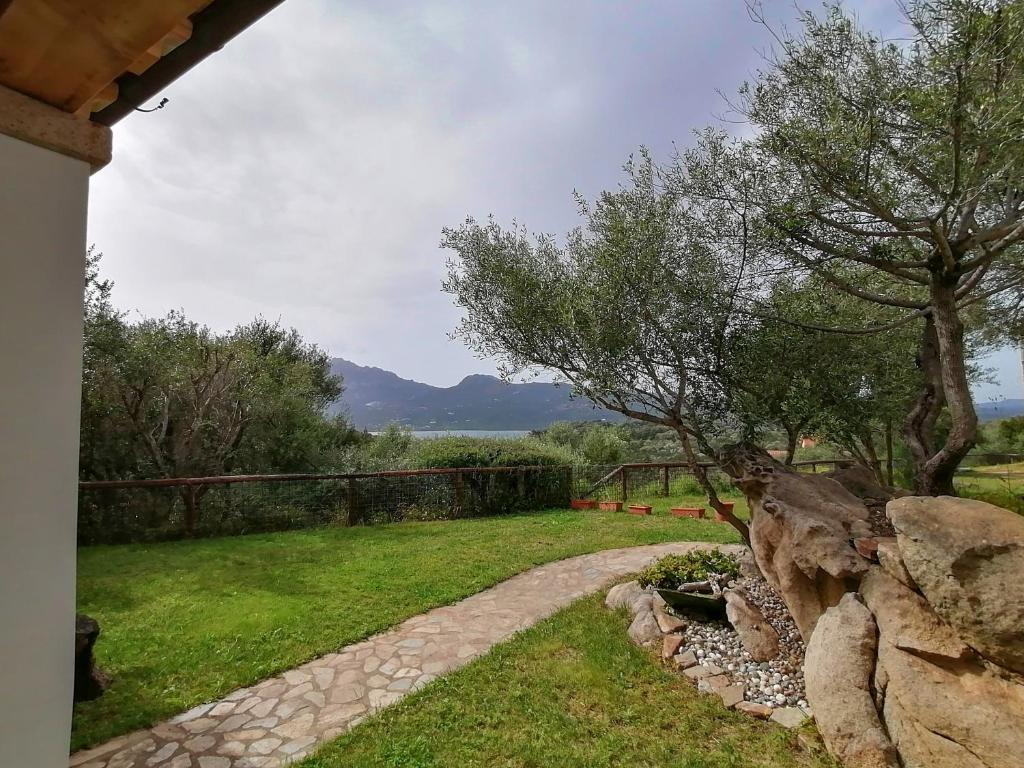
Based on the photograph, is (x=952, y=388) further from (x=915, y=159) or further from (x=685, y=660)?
(x=685, y=660)

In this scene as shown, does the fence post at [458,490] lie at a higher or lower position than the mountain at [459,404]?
lower

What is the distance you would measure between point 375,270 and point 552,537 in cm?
761

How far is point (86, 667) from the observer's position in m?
3.47

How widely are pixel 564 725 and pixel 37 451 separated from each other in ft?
11.1

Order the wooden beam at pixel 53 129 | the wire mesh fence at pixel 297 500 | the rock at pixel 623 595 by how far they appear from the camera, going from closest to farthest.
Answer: the wooden beam at pixel 53 129 → the rock at pixel 623 595 → the wire mesh fence at pixel 297 500

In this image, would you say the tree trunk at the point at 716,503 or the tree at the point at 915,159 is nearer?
the tree at the point at 915,159

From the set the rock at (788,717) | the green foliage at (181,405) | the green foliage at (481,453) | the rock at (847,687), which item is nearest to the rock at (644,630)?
the rock at (788,717)

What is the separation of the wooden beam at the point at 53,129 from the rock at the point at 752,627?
5.54 metres

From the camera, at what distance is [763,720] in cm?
329

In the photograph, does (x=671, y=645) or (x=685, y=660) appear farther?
(x=671, y=645)

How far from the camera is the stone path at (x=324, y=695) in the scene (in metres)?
2.94

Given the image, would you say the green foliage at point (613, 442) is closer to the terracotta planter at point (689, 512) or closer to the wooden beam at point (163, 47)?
the terracotta planter at point (689, 512)

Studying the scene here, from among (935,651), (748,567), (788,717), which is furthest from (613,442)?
(935,651)

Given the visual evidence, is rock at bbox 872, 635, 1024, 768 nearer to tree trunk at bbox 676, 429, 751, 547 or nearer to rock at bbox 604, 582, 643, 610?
tree trunk at bbox 676, 429, 751, 547
